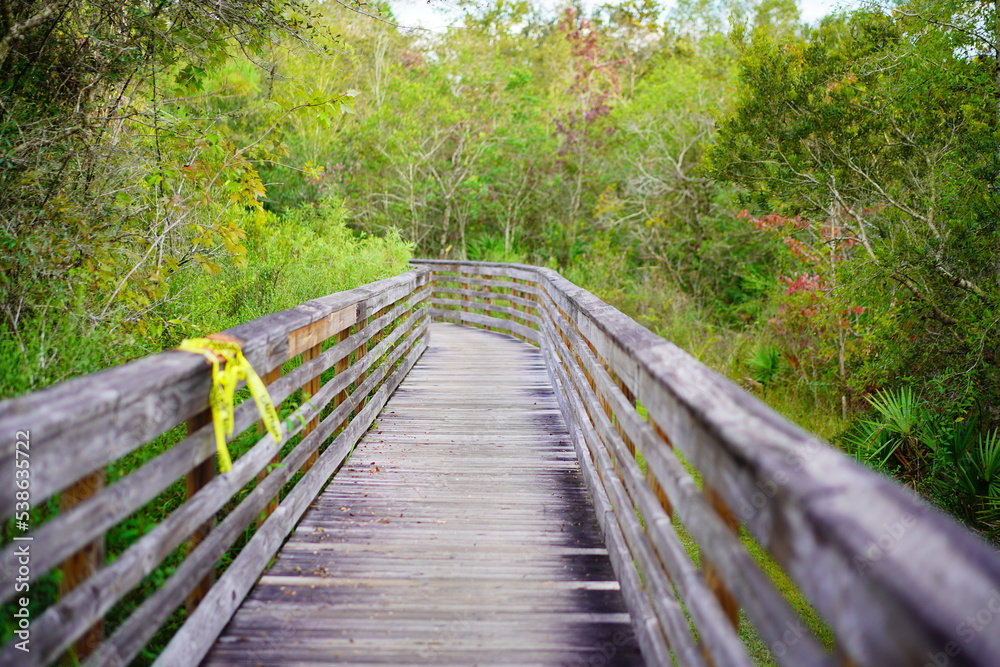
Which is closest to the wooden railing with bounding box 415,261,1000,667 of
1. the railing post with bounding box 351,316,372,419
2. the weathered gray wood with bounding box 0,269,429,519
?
the weathered gray wood with bounding box 0,269,429,519

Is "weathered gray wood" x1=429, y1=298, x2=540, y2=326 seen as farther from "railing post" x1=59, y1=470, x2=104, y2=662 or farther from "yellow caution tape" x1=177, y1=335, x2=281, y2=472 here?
"railing post" x1=59, y1=470, x2=104, y2=662

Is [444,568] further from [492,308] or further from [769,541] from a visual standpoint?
[492,308]

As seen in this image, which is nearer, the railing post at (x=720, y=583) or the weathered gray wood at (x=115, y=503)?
the weathered gray wood at (x=115, y=503)

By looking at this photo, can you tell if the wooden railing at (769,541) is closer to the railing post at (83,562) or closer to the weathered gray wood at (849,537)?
the weathered gray wood at (849,537)

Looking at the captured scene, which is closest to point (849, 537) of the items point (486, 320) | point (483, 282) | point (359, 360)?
point (359, 360)

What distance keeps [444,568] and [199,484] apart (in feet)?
4.40

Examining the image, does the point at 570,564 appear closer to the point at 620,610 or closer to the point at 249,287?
the point at 620,610

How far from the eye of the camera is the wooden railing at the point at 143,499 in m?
1.71

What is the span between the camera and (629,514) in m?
3.13

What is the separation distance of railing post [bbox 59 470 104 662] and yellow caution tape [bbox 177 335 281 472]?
2.03ft

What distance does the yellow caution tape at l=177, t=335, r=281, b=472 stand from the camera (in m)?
2.65

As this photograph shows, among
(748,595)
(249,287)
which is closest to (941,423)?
(748,595)

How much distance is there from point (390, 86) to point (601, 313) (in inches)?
618

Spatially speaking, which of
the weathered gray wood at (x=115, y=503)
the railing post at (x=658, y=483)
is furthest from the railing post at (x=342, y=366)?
the railing post at (x=658, y=483)
